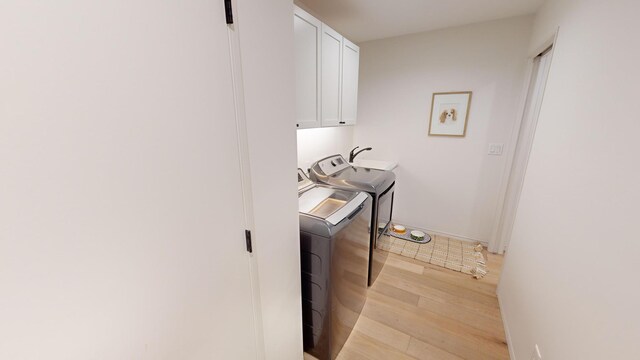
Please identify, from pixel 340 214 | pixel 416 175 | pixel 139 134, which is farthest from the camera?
pixel 416 175

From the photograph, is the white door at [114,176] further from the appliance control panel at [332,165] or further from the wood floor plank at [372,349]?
the appliance control panel at [332,165]

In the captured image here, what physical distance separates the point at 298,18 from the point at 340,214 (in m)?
1.21

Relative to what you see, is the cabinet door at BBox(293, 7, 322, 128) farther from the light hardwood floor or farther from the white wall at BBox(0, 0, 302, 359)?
the light hardwood floor

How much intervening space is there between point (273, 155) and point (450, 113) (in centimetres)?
244

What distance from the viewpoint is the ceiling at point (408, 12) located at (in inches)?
76.1

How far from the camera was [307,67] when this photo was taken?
5.31ft

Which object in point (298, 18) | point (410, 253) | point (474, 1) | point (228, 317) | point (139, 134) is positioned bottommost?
point (410, 253)

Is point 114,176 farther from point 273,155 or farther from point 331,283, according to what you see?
point 331,283

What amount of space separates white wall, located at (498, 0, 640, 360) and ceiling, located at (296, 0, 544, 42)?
57 cm

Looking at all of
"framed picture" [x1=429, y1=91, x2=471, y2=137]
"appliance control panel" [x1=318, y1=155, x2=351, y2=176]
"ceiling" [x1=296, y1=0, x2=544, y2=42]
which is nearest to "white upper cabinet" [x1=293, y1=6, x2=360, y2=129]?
"ceiling" [x1=296, y1=0, x2=544, y2=42]

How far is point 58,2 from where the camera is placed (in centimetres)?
42

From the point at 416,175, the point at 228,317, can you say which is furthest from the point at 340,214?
the point at 416,175

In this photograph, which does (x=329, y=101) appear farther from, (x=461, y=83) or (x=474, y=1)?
(x=461, y=83)

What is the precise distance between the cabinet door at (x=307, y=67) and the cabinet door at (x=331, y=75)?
9 cm
